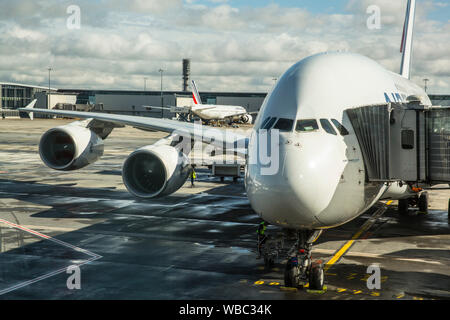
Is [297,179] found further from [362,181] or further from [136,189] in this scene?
[136,189]

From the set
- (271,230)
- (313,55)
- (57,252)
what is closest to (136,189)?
(57,252)

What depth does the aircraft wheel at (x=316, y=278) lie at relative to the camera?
12.2m

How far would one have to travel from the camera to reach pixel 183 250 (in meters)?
16.1


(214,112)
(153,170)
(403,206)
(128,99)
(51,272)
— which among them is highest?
(128,99)

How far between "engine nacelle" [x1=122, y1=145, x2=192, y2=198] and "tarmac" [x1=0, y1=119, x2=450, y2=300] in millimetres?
1566

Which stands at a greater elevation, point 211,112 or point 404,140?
point 211,112

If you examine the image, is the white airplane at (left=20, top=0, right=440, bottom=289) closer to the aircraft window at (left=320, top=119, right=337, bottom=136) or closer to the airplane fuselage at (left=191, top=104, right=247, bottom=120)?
the aircraft window at (left=320, top=119, right=337, bottom=136)

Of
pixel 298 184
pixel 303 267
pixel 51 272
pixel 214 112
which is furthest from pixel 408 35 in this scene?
pixel 214 112

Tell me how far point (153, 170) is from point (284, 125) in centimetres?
780

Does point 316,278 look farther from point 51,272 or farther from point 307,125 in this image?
point 51,272

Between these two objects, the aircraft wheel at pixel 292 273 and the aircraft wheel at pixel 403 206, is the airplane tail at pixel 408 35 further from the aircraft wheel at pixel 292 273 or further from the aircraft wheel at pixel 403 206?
the aircraft wheel at pixel 292 273

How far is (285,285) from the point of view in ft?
41.4

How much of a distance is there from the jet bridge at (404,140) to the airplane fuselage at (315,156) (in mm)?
406
